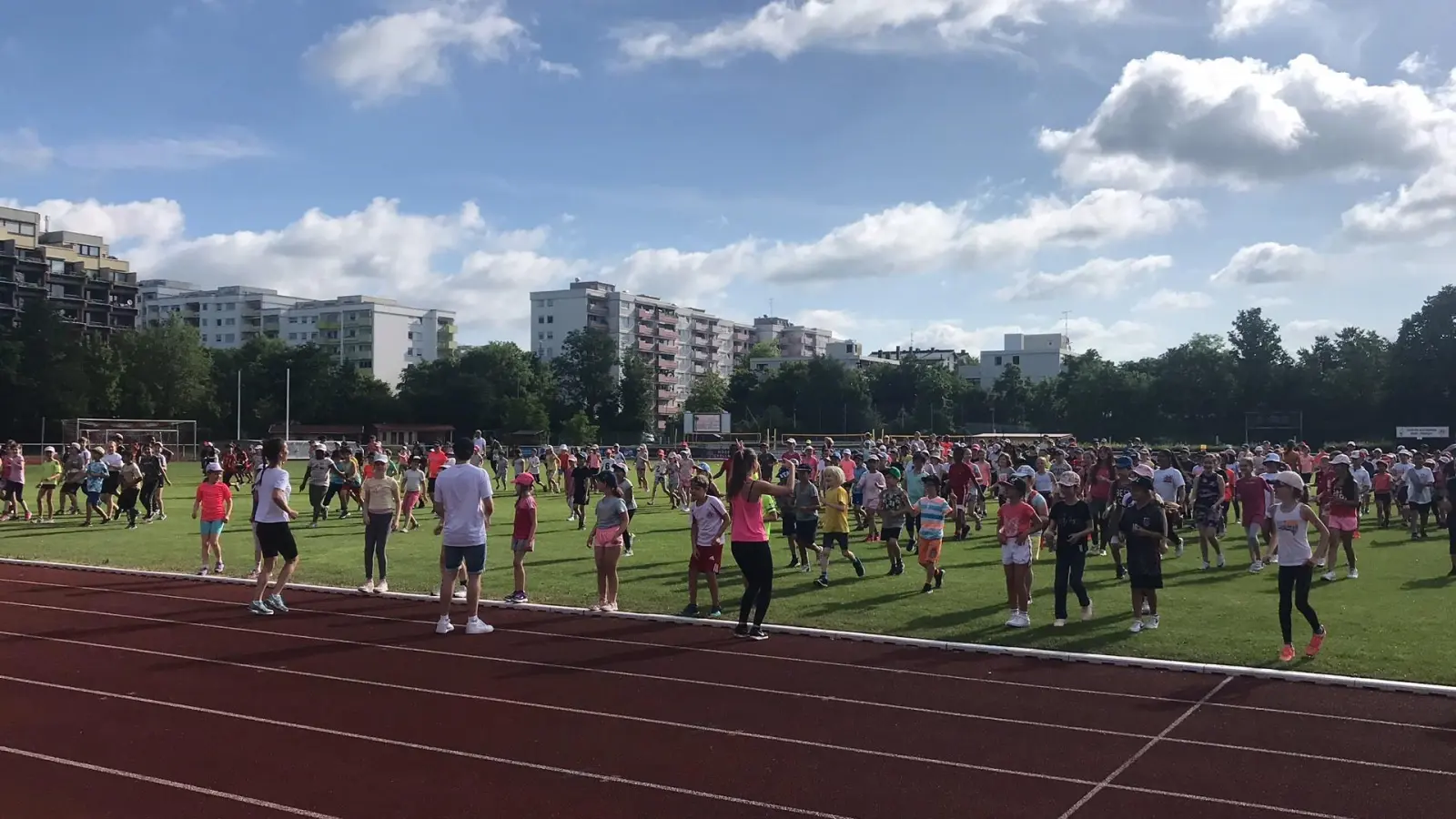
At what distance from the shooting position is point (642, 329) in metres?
140

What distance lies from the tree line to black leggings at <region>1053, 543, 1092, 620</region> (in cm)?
7448

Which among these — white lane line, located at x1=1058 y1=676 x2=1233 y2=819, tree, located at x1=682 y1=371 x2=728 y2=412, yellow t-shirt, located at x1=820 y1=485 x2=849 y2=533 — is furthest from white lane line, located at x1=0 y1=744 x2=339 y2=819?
tree, located at x1=682 y1=371 x2=728 y2=412

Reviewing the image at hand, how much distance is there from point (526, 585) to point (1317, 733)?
398 inches

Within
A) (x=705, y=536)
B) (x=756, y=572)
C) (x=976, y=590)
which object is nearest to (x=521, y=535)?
(x=705, y=536)

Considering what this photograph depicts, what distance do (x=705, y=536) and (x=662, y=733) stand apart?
470cm

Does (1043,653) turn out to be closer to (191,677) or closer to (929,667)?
(929,667)

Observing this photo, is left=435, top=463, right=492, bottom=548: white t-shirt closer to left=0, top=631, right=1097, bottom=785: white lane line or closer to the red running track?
the red running track

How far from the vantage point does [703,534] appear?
12336 millimetres

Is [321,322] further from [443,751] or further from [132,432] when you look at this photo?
[443,751]

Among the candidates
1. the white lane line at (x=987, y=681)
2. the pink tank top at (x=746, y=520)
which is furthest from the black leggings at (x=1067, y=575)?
the pink tank top at (x=746, y=520)

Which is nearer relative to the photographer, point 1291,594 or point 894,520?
point 1291,594

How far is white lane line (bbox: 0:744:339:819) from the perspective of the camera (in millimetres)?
6094

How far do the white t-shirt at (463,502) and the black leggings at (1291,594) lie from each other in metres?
8.03

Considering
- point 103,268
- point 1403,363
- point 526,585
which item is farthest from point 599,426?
point 526,585
